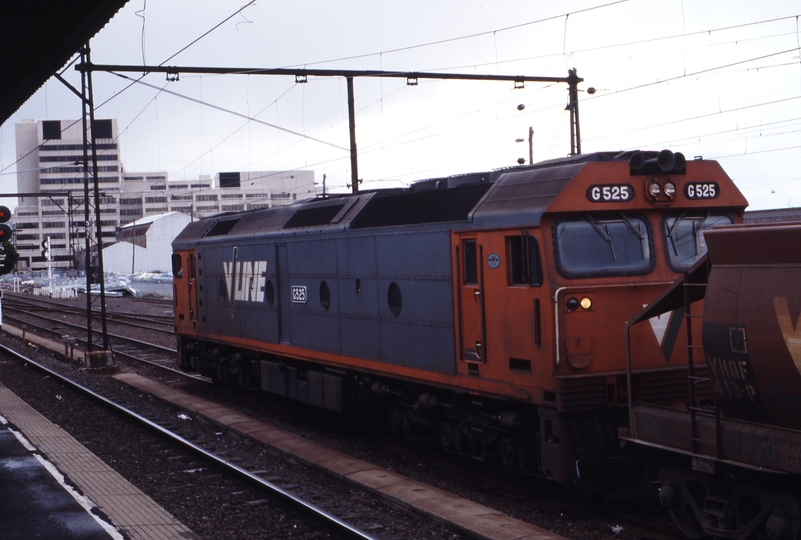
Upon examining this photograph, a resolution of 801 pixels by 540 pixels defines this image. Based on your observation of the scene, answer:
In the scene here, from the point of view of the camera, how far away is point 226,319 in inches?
736

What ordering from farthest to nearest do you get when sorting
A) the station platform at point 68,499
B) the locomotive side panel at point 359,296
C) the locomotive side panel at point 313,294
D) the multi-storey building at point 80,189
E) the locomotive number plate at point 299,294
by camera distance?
the multi-storey building at point 80,189, the locomotive number plate at point 299,294, the locomotive side panel at point 313,294, the locomotive side panel at point 359,296, the station platform at point 68,499

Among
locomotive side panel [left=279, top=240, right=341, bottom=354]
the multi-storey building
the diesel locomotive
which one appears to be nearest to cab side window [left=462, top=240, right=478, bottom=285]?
the diesel locomotive

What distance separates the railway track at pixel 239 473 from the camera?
9.14 m

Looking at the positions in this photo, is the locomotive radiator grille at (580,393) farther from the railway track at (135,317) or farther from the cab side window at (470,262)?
the railway track at (135,317)

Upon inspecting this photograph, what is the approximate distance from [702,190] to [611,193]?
1251mm

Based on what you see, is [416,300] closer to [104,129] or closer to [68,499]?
[68,499]

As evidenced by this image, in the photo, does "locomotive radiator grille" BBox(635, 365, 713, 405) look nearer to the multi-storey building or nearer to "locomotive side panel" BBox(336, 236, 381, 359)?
"locomotive side panel" BBox(336, 236, 381, 359)

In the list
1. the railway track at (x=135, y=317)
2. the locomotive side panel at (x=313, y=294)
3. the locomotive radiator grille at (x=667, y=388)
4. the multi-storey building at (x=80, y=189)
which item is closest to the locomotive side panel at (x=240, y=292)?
the locomotive side panel at (x=313, y=294)

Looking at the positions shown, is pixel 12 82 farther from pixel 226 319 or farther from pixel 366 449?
pixel 226 319

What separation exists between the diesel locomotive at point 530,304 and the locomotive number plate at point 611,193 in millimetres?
20

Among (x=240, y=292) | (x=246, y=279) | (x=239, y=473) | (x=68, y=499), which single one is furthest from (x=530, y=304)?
(x=240, y=292)

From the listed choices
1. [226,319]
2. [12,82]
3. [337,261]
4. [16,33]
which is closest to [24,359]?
[226,319]

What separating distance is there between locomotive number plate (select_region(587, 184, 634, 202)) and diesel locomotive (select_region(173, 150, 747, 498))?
2 cm

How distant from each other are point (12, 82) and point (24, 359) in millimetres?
18665
